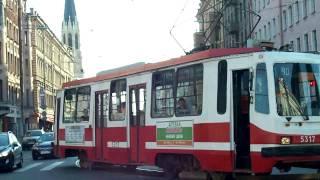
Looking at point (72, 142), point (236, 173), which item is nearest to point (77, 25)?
point (72, 142)

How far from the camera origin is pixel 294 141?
12727 millimetres

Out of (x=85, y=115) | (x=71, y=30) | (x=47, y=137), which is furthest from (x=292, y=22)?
(x=71, y=30)

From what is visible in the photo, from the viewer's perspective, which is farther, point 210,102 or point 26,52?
point 26,52

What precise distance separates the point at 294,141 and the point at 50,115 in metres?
85.7

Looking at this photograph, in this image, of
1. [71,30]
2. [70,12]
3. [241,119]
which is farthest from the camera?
[71,30]

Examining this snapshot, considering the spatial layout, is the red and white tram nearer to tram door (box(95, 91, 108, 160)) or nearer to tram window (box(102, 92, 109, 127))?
tram window (box(102, 92, 109, 127))

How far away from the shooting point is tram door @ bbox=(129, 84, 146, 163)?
17.0 m

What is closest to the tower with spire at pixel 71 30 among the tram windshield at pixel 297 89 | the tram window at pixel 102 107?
the tram window at pixel 102 107

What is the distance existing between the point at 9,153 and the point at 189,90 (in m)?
10.9

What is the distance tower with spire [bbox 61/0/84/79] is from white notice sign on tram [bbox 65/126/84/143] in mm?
115774

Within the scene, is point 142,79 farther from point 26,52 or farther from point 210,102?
point 26,52

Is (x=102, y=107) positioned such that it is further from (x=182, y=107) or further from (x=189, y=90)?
(x=189, y=90)

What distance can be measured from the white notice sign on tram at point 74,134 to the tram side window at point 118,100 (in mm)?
2458

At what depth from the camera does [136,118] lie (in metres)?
17.3
